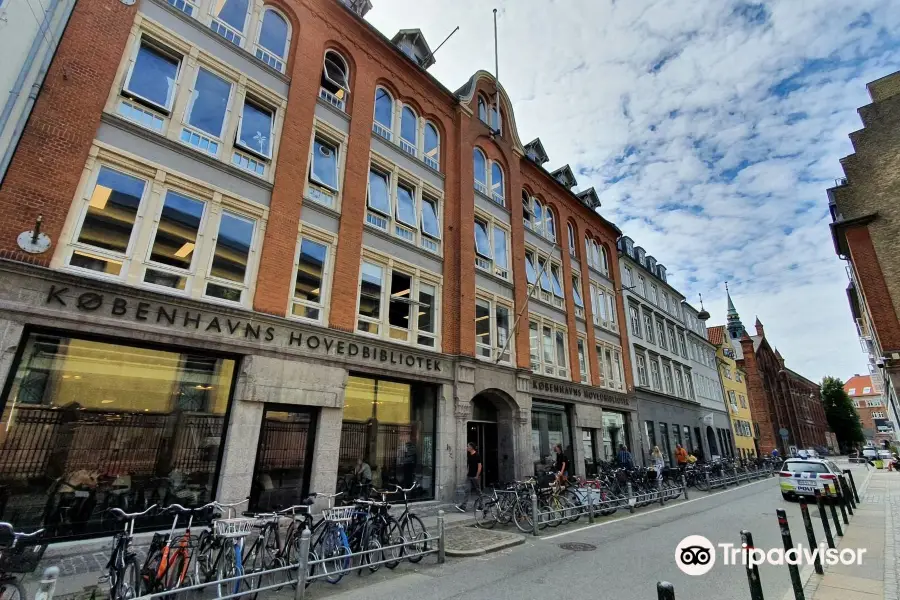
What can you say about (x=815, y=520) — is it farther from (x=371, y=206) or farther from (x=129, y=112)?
(x=129, y=112)

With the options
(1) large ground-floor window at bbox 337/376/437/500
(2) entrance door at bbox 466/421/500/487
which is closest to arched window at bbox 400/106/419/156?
(1) large ground-floor window at bbox 337/376/437/500

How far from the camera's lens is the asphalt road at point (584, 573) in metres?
6.18

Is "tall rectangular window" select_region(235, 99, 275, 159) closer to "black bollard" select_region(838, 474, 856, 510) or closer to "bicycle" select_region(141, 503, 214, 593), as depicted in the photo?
"bicycle" select_region(141, 503, 214, 593)

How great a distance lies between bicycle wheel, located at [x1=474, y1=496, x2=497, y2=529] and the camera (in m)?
11.1

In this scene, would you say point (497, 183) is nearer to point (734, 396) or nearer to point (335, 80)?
point (335, 80)

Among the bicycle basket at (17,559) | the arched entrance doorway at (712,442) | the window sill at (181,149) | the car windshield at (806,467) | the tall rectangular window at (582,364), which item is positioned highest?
the window sill at (181,149)

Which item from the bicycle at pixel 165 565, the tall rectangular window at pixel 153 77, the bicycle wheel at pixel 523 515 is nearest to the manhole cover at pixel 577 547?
the bicycle wheel at pixel 523 515

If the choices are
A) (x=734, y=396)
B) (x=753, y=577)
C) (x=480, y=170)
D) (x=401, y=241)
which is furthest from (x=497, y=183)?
(x=734, y=396)

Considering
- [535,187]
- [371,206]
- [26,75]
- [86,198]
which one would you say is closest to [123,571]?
[86,198]

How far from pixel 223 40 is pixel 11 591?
1216 centimetres

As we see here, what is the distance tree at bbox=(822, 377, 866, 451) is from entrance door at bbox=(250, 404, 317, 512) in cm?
11599

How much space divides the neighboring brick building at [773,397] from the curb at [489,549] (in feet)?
164

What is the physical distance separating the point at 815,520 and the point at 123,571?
1651 cm

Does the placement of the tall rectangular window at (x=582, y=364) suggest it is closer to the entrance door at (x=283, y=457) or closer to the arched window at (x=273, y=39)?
the entrance door at (x=283, y=457)
